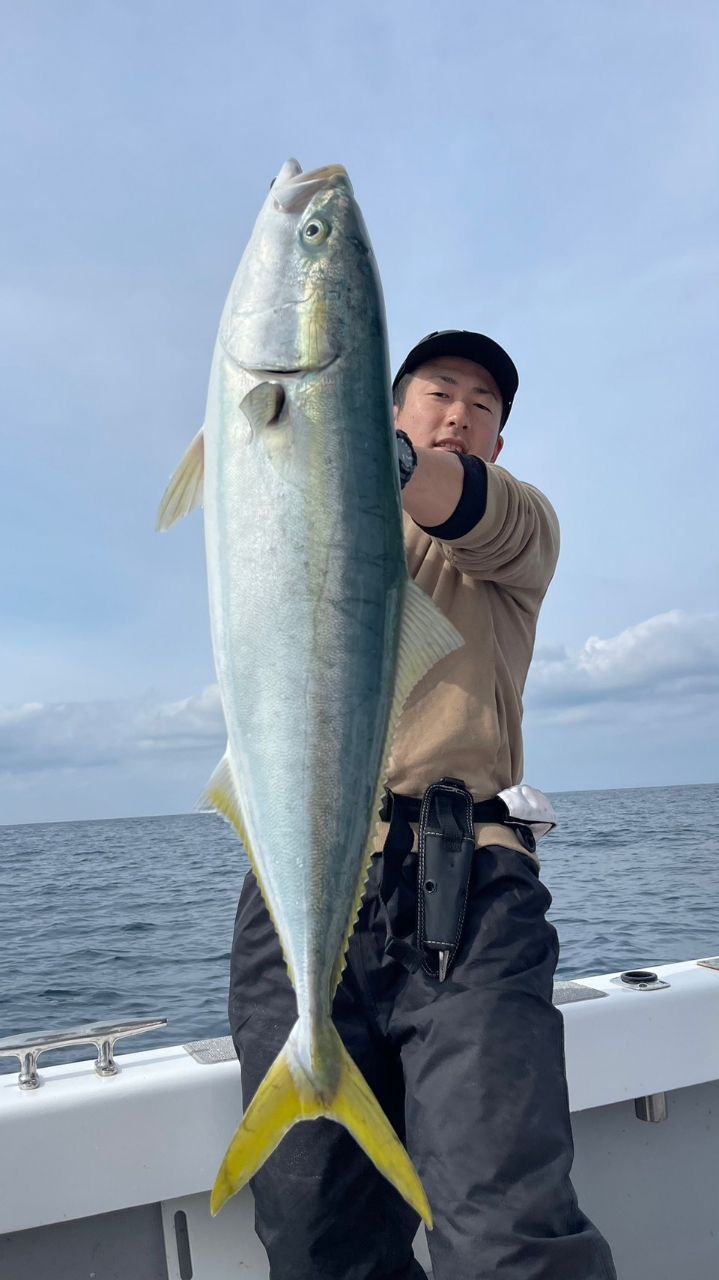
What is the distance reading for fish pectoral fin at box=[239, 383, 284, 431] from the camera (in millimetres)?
1630

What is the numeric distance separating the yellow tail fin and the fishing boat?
1206 mm

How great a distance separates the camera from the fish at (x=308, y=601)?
1644mm

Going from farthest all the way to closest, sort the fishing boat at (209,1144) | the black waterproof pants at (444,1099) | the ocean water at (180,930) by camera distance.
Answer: the ocean water at (180,930) → the fishing boat at (209,1144) → the black waterproof pants at (444,1099)

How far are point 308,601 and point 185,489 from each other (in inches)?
15.3

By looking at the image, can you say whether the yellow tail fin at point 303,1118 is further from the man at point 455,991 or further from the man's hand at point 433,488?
the man's hand at point 433,488

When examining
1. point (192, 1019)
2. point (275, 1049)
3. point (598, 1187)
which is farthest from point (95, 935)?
point (275, 1049)

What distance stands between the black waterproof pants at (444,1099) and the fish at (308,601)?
0.42 meters

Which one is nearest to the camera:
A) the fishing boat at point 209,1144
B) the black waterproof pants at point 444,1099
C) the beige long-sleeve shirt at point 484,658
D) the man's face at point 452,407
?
the black waterproof pants at point 444,1099

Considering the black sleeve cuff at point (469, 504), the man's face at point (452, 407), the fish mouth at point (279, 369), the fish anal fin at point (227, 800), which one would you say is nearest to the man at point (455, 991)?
the black sleeve cuff at point (469, 504)

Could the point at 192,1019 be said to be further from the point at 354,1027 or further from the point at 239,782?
the point at 239,782

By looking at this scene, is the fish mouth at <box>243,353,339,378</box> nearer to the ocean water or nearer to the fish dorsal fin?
the fish dorsal fin

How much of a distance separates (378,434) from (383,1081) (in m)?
1.71

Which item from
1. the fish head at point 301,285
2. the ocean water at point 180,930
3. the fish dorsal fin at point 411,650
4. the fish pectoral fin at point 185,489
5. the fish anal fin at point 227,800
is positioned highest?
the fish head at point 301,285

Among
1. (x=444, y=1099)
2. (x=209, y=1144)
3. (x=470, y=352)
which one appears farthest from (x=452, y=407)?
(x=209, y=1144)
